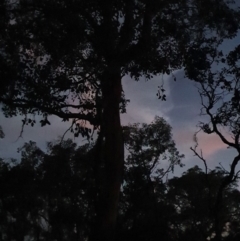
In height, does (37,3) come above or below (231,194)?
below

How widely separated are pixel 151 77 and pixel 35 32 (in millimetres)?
4218

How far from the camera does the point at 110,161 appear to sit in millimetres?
14586

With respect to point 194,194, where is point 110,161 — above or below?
below

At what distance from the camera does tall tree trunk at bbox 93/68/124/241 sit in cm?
1418

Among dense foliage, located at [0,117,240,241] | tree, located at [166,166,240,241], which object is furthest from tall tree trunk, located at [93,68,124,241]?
tree, located at [166,166,240,241]

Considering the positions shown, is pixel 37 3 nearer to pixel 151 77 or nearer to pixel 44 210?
pixel 151 77

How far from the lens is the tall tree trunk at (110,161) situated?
14180mm

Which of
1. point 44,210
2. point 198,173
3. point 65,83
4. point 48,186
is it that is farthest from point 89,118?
point 198,173

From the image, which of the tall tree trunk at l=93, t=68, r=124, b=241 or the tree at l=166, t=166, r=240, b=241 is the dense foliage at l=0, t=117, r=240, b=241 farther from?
the tall tree trunk at l=93, t=68, r=124, b=241

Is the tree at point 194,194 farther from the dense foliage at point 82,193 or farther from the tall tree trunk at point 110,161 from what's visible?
the tall tree trunk at point 110,161

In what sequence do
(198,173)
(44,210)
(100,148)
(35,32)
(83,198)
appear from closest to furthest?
(35,32) → (100,148) → (83,198) → (44,210) → (198,173)

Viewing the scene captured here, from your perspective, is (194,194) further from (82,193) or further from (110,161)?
(110,161)

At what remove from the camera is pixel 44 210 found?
3434 centimetres

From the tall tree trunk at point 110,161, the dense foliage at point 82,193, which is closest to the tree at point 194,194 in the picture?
the dense foliage at point 82,193
